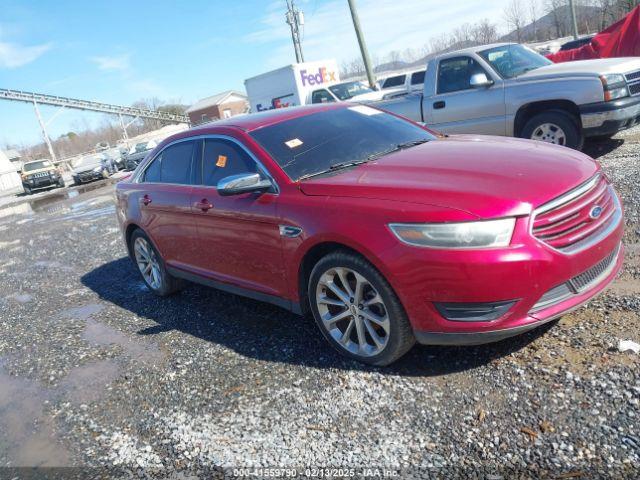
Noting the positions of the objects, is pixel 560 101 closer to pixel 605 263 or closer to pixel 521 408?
pixel 605 263

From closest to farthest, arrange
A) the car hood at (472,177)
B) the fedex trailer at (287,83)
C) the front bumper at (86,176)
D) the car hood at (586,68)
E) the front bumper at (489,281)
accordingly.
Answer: the front bumper at (489,281) < the car hood at (472,177) < the car hood at (586,68) < the fedex trailer at (287,83) < the front bumper at (86,176)

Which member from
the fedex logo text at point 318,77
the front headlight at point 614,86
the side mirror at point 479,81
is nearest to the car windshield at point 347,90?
the fedex logo text at point 318,77

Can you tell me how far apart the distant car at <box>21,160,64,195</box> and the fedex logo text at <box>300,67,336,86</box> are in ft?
48.4

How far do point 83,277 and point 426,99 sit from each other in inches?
243

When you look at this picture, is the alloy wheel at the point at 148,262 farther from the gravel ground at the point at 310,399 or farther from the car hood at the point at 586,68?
the car hood at the point at 586,68

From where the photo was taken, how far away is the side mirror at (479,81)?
7.90 m

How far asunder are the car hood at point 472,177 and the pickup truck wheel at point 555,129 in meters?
3.91

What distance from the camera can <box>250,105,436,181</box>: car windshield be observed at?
12.8 feet

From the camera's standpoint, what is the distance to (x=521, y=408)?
2.78 m

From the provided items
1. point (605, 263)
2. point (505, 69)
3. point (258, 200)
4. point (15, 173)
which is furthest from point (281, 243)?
point (15, 173)

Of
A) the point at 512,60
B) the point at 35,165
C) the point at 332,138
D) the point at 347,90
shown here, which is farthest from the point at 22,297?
the point at 35,165

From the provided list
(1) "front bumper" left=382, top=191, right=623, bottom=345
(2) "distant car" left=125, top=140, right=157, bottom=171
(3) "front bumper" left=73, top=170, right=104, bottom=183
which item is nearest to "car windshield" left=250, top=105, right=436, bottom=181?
(1) "front bumper" left=382, top=191, right=623, bottom=345

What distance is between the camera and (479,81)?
25.9 feet

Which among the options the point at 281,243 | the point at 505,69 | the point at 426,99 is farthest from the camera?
the point at 426,99
